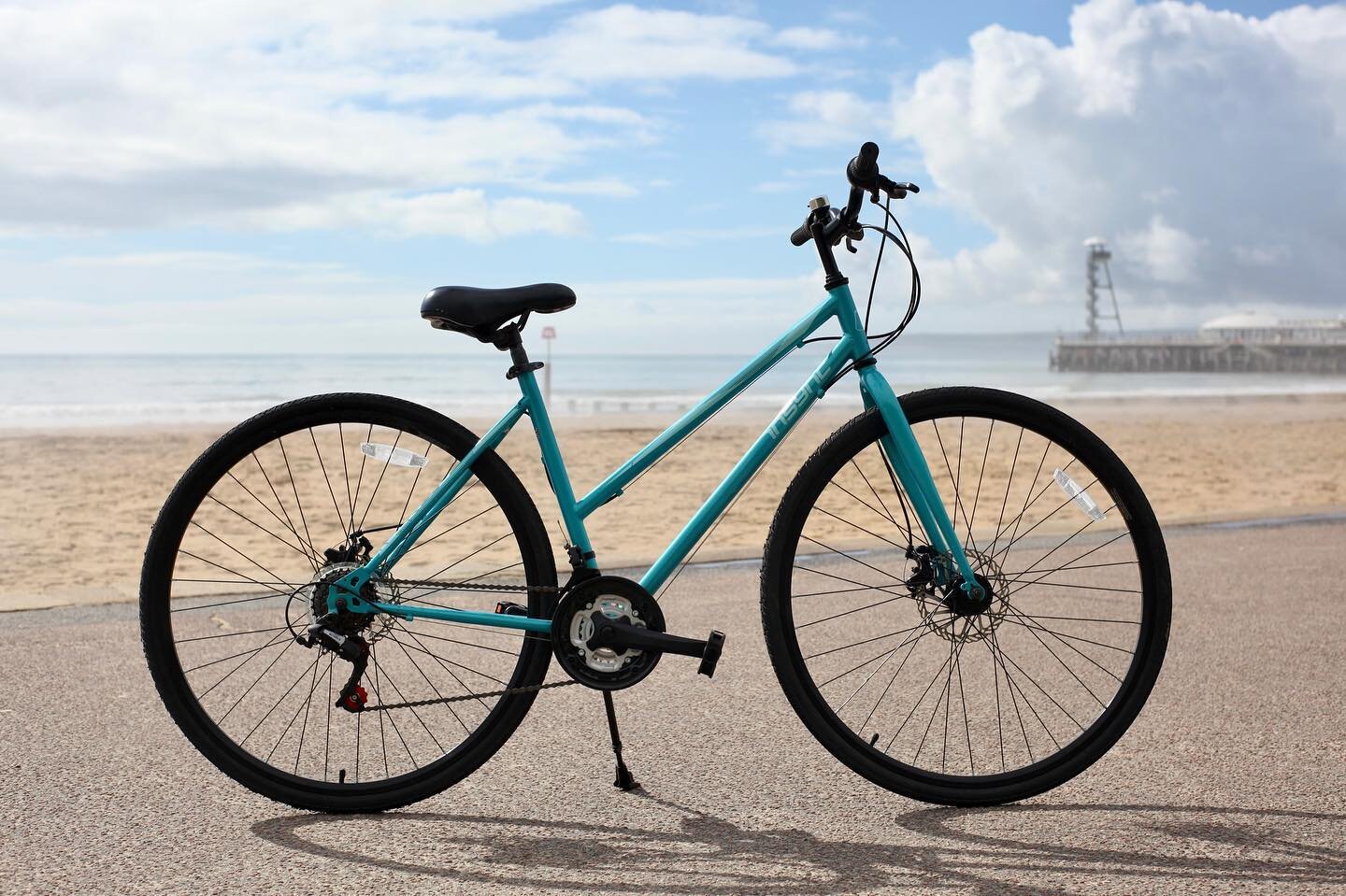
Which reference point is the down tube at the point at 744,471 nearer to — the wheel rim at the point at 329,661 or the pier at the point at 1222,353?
the wheel rim at the point at 329,661

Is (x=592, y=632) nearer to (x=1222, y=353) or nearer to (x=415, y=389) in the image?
(x=415, y=389)

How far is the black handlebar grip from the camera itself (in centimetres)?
287

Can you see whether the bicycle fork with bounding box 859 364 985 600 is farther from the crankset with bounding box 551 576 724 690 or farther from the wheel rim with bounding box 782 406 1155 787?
the crankset with bounding box 551 576 724 690

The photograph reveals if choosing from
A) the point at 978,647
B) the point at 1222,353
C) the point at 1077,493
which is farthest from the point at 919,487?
the point at 1222,353

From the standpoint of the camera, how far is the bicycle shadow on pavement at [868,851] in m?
2.43

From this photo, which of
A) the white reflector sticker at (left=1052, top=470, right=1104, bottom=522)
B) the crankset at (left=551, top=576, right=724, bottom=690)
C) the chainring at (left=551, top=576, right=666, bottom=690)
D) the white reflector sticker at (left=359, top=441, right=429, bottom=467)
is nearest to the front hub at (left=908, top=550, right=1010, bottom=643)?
the white reflector sticker at (left=1052, top=470, right=1104, bottom=522)

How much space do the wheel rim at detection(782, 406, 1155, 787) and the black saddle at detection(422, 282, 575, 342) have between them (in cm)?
81

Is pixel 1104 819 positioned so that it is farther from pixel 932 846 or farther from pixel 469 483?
pixel 469 483

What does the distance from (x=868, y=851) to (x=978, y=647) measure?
199 cm

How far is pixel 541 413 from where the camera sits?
294 centimetres

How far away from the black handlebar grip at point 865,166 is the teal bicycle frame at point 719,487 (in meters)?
0.26

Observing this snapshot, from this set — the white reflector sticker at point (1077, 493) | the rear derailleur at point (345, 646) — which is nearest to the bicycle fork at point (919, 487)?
the white reflector sticker at point (1077, 493)

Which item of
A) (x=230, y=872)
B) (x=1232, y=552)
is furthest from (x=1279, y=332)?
(x=230, y=872)

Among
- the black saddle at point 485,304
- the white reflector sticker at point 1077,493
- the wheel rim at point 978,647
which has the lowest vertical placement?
the wheel rim at point 978,647
